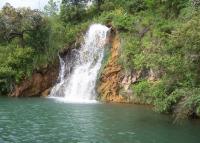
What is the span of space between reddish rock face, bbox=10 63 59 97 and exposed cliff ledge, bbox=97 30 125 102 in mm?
6587

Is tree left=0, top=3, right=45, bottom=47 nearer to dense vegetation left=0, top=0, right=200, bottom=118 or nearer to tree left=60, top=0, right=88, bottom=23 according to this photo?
dense vegetation left=0, top=0, right=200, bottom=118

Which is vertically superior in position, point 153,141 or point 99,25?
point 99,25

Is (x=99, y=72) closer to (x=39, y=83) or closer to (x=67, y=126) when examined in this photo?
(x=39, y=83)

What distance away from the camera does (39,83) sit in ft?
148

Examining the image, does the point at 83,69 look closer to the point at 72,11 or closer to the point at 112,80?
the point at 112,80

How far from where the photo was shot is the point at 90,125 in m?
25.8

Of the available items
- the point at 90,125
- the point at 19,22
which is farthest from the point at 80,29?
the point at 90,125

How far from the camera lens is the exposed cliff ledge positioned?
130 ft

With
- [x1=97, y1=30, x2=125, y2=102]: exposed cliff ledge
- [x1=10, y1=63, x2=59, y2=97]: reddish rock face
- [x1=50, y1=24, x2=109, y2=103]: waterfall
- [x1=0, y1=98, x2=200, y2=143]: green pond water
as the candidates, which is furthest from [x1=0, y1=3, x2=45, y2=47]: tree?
[x1=0, y1=98, x2=200, y2=143]: green pond water

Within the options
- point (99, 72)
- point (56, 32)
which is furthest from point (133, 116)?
point (56, 32)

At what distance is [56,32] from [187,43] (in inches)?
966

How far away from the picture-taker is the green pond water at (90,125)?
22.2 metres

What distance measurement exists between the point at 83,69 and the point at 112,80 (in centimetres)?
459

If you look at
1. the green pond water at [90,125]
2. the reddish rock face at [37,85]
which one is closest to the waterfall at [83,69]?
the reddish rock face at [37,85]
